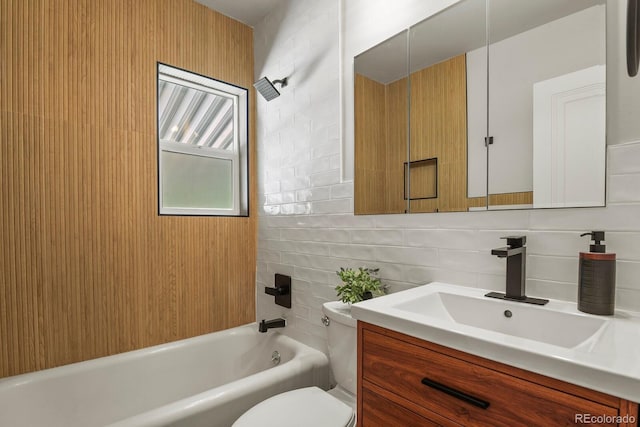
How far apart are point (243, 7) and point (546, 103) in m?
2.03

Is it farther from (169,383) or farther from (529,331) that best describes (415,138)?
(169,383)

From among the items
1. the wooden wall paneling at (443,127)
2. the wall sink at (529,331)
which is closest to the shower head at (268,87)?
the wooden wall paneling at (443,127)

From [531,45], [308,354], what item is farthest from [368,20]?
[308,354]

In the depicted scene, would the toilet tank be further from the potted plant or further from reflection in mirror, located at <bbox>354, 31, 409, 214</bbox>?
reflection in mirror, located at <bbox>354, 31, 409, 214</bbox>

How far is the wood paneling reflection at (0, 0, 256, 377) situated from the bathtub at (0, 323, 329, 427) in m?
0.12

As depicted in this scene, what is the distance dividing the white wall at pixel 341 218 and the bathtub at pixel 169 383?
0.78 feet

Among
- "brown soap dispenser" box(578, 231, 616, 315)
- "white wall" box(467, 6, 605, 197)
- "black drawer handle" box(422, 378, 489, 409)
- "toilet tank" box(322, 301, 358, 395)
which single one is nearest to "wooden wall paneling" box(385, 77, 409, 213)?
"white wall" box(467, 6, 605, 197)

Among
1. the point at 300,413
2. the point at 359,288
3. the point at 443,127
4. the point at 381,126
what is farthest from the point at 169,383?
the point at 443,127

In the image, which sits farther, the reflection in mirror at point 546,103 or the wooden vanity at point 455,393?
the reflection in mirror at point 546,103

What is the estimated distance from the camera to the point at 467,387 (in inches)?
28.6

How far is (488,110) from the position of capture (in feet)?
3.89

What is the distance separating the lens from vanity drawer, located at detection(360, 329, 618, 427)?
60 centimetres

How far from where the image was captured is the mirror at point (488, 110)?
3.26 feet

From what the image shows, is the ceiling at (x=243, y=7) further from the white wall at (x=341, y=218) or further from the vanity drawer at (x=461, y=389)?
the vanity drawer at (x=461, y=389)
